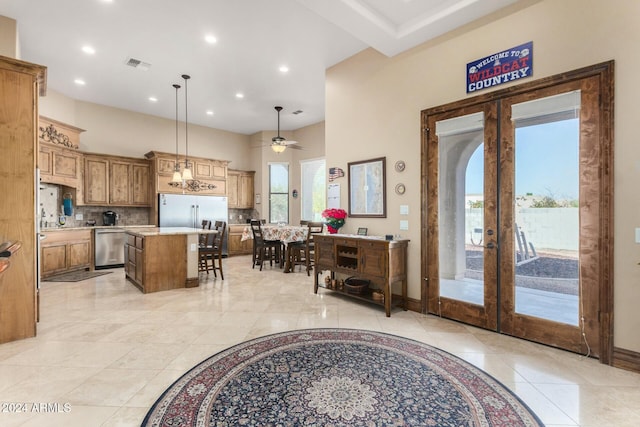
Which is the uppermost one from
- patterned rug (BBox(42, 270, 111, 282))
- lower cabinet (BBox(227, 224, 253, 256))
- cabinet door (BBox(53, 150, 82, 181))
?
cabinet door (BBox(53, 150, 82, 181))

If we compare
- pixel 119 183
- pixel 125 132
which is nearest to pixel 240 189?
pixel 119 183

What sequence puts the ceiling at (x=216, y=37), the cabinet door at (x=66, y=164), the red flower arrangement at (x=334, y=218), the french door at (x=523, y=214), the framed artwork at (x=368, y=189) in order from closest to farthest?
the french door at (x=523, y=214), the ceiling at (x=216, y=37), the framed artwork at (x=368, y=189), the red flower arrangement at (x=334, y=218), the cabinet door at (x=66, y=164)

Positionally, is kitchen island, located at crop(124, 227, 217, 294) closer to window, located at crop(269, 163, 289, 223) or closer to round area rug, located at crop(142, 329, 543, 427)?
round area rug, located at crop(142, 329, 543, 427)

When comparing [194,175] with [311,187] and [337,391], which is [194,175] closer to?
[311,187]

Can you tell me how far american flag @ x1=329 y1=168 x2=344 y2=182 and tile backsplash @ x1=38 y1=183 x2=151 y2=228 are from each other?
526 centimetres

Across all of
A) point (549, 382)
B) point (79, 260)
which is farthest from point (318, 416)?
point (79, 260)

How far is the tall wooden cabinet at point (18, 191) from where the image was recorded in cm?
281

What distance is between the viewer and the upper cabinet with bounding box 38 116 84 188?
5348 millimetres

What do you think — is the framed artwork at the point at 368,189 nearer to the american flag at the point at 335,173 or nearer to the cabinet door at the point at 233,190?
the american flag at the point at 335,173

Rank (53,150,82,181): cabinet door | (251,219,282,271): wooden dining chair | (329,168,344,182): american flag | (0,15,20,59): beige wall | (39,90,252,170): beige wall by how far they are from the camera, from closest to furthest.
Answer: (0,15,20,59): beige wall, (329,168,344,182): american flag, (53,150,82,181): cabinet door, (39,90,252,170): beige wall, (251,219,282,271): wooden dining chair

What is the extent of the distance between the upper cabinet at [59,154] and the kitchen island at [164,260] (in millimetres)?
2188

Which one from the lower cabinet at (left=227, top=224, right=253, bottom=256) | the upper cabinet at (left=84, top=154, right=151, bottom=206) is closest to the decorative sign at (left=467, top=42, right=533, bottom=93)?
the lower cabinet at (left=227, top=224, right=253, bottom=256)

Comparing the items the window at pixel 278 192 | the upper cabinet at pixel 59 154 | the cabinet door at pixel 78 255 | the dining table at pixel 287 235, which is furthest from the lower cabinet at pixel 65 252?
the window at pixel 278 192

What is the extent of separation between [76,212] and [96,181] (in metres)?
0.81
